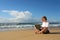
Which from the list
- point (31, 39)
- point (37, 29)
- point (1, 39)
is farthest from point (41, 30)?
point (1, 39)

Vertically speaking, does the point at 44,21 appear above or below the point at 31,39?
above

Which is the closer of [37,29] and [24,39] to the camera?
[24,39]

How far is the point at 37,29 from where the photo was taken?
8258 mm

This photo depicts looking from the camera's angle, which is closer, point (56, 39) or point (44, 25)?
point (56, 39)

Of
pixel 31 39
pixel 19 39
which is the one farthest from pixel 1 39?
pixel 31 39

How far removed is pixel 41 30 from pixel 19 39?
77.8 inches

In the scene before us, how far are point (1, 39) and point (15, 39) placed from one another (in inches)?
23.4

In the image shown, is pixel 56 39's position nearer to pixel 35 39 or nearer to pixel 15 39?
pixel 35 39

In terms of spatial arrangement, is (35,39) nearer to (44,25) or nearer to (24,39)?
(24,39)

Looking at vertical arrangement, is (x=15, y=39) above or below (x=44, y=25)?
below

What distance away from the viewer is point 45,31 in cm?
829

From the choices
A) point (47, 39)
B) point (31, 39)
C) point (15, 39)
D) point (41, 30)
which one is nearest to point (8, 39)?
point (15, 39)

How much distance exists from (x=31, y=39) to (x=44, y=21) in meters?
1.91

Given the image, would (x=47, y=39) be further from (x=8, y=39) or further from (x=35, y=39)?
(x=8, y=39)
